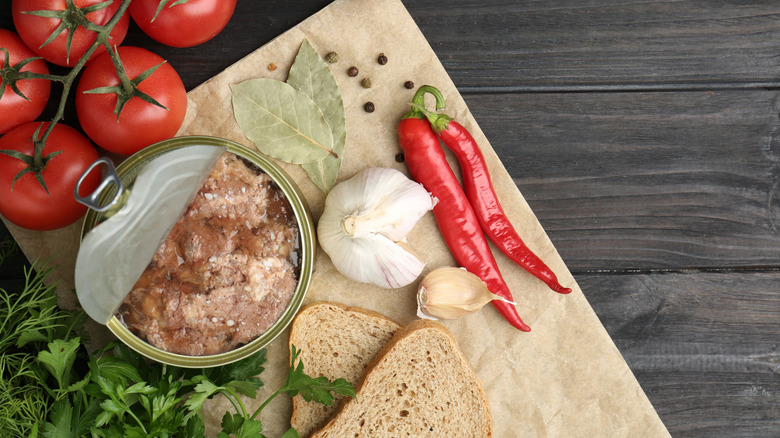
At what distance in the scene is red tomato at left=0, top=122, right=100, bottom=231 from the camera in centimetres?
163

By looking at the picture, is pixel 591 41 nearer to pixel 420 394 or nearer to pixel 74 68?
pixel 420 394

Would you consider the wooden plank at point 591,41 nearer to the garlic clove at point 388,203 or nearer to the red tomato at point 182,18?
the red tomato at point 182,18

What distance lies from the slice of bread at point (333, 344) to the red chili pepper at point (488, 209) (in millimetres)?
487

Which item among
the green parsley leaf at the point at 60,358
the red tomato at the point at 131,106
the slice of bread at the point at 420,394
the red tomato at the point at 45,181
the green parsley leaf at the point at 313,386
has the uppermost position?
the red tomato at the point at 131,106

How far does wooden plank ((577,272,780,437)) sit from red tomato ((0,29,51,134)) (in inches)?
79.7

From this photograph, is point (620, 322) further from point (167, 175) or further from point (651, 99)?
point (167, 175)

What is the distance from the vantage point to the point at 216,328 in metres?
1.68

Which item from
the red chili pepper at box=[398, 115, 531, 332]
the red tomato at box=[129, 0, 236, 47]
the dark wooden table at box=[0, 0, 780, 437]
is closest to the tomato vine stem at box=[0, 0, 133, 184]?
the red tomato at box=[129, 0, 236, 47]

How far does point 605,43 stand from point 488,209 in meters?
0.76

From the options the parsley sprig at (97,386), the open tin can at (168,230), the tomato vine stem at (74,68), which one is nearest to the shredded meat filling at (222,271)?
the open tin can at (168,230)

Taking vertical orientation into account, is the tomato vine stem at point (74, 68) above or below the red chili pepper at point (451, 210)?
above

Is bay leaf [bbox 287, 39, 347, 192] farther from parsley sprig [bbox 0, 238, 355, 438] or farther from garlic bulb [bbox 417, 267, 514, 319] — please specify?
parsley sprig [bbox 0, 238, 355, 438]

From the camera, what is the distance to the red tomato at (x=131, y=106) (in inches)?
64.4

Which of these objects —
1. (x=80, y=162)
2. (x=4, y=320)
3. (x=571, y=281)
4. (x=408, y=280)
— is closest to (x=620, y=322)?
(x=571, y=281)
